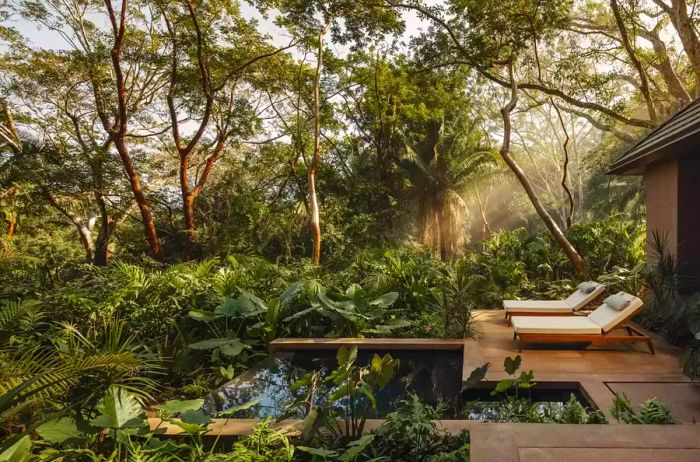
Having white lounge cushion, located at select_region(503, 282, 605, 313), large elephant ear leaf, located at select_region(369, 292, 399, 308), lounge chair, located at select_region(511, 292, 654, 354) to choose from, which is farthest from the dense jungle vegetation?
white lounge cushion, located at select_region(503, 282, 605, 313)

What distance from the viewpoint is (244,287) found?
778 cm

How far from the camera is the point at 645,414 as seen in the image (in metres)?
3.27

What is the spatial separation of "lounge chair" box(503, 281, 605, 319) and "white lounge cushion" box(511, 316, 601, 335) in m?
0.93

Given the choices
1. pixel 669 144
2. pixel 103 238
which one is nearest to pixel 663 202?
pixel 669 144

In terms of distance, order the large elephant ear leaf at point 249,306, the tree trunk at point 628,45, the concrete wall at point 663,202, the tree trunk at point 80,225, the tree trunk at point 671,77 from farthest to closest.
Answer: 1. the tree trunk at point 80,225
2. the tree trunk at point 671,77
3. the tree trunk at point 628,45
4. the concrete wall at point 663,202
5. the large elephant ear leaf at point 249,306

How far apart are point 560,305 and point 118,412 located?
6430 mm

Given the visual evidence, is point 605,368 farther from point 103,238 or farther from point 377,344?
point 103,238

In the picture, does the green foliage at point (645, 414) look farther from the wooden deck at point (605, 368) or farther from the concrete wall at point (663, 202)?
the concrete wall at point (663, 202)

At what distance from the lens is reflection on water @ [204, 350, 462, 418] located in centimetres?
445

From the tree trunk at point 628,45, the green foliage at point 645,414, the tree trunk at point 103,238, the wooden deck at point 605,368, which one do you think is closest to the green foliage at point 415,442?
the green foliage at point 645,414

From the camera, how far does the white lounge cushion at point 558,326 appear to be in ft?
18.1

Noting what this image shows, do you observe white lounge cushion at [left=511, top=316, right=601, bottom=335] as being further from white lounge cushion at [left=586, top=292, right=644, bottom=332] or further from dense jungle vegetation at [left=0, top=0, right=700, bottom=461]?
dense jungle vegetation at [left=0, top=0, right=700, bottom=461]

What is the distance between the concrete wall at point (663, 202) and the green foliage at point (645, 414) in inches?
168

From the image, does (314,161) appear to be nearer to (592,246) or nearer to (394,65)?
(394,65)
